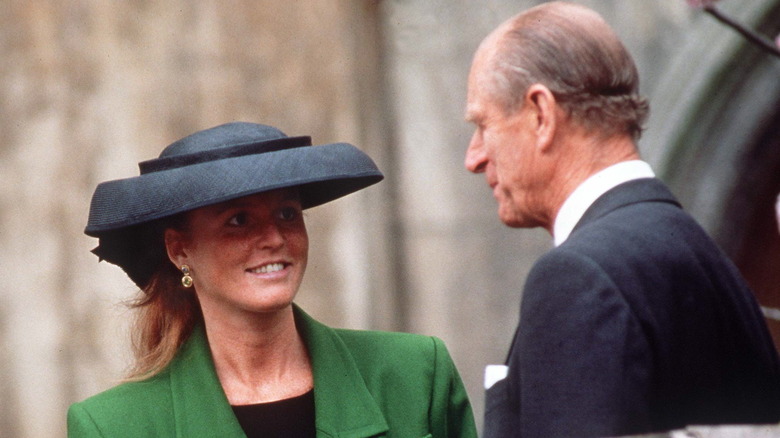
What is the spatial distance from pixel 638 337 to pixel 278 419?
118cm

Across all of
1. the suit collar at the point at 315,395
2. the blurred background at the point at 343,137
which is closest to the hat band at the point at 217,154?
the suit collar at the point at 315,395

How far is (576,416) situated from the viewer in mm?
1906

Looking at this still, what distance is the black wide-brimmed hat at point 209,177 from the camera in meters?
2.55

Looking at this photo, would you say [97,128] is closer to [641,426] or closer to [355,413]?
[355,413]

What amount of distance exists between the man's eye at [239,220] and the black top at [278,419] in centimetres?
44

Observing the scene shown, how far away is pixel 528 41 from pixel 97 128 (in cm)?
302

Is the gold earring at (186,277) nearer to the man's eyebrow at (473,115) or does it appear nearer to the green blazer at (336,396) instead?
the green blazer at (336,396)

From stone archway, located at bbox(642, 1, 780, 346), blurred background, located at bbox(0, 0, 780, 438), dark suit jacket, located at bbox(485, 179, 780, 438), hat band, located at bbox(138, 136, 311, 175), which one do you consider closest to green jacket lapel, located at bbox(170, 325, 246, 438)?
hat band, located at bbox(138, 136, 311, 175)

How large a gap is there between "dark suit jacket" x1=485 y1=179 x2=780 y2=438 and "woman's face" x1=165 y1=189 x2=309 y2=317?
2.79ft

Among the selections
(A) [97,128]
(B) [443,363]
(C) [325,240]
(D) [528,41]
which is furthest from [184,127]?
(D) [528,41]

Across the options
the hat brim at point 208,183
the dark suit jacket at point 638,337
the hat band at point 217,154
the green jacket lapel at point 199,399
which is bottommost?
the green jacket lapel at point 199,399

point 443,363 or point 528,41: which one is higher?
point 528,41

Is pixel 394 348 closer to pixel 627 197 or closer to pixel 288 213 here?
pixel 288 213

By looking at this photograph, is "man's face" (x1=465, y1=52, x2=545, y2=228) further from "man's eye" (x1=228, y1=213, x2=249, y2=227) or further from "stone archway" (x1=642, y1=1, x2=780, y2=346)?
"stone archway" (x1=642, y1=1, x2=780, y2=346)
